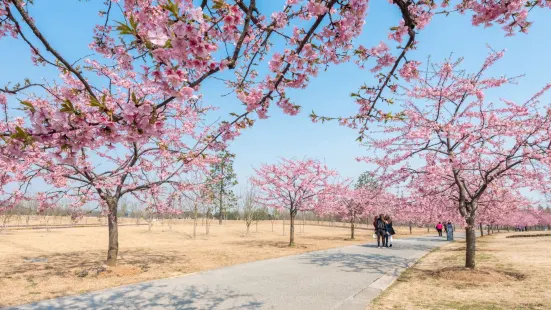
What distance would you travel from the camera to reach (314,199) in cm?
2119

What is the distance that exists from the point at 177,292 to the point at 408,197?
888 cm

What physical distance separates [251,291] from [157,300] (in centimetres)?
186

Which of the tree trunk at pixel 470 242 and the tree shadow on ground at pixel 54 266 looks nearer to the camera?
the tree trunk at pixel 470 242

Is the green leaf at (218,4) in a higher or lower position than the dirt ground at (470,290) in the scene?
higher

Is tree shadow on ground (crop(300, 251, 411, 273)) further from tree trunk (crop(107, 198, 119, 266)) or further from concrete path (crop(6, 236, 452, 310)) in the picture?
tree trunk (crop(107, 198, 119, 266))

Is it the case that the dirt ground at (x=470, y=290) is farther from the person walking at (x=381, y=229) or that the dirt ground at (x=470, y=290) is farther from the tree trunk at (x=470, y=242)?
the person walking at (x=381, y=229)

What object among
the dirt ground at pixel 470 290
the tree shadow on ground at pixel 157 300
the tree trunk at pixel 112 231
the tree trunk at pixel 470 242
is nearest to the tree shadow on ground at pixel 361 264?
the dirt ground at pixel 470 290

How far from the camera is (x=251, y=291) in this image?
21.7 feet

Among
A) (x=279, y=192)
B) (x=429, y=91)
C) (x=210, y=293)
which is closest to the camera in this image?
(x=210, y=293)

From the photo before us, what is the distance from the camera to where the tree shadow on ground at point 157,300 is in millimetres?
5445

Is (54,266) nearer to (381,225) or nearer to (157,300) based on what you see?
(157,300)

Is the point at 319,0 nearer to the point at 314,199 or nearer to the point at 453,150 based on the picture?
the point at 453,150

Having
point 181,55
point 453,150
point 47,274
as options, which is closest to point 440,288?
point 453,150

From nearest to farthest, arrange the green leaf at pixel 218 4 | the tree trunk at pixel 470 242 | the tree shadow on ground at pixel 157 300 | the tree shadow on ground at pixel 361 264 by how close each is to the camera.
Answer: the green leaf at pixel 218 4, the tree shadow on ground at pixel 157 300, the tree trunk at pixel 470 242, the tree shadow on ground at pixel 361 264
